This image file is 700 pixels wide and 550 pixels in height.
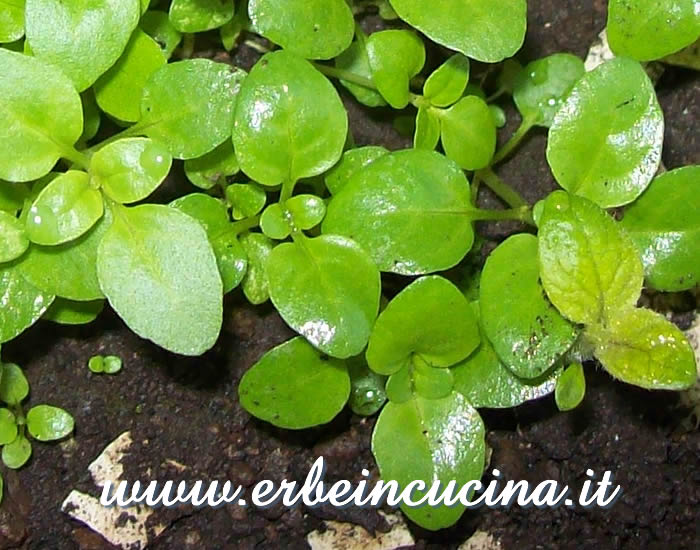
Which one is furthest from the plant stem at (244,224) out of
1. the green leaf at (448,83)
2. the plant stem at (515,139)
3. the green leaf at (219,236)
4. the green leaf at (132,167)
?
the plant stem at (515,139)

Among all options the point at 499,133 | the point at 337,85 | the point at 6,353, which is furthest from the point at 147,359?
the point at 499,133

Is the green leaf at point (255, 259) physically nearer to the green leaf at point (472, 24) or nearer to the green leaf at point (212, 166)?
the green leaf at point (212, 166)

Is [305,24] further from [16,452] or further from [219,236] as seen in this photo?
[16,452]

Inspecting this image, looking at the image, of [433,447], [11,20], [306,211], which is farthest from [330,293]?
[11,20]

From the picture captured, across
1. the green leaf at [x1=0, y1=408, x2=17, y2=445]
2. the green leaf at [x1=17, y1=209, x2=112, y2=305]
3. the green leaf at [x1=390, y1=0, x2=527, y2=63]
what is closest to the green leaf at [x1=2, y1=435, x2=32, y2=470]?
the green leaf at [x1=0, y1=408, x2=17, y2=445]

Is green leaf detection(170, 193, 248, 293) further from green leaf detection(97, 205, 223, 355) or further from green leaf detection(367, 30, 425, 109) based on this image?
green leaf detection(367, 30, 425, 109)

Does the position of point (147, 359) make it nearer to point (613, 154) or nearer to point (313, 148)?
point (313, 148)
